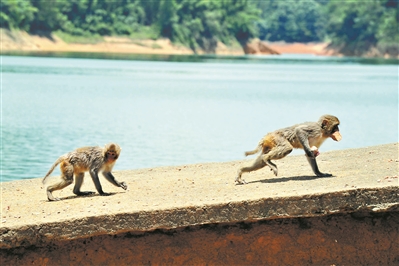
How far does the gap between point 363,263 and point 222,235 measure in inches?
67.6

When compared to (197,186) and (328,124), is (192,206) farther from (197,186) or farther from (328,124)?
(328,124)

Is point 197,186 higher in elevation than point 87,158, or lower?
lower

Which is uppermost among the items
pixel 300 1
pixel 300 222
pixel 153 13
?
pixel 300 222

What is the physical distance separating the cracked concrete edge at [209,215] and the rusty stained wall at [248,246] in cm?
23

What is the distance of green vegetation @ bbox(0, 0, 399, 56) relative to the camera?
107m

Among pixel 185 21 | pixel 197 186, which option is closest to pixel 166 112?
pixel 197 186

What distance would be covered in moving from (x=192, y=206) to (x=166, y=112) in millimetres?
27435

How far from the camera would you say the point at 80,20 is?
115 metres

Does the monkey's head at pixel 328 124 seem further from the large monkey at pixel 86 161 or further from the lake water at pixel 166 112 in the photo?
the lake water at pixel 166 112

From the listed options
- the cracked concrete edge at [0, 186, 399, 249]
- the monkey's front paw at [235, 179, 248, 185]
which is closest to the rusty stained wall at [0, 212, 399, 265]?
the cracked concrete edge at [0, 186, 399, 249]

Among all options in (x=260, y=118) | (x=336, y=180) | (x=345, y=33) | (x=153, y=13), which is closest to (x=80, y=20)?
(x=153, y=13)

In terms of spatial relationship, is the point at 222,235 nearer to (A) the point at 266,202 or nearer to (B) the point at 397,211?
(A) the point at 266,202

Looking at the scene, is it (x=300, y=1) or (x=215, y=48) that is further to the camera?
(x=300, y=1)

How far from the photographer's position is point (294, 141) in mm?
10898
